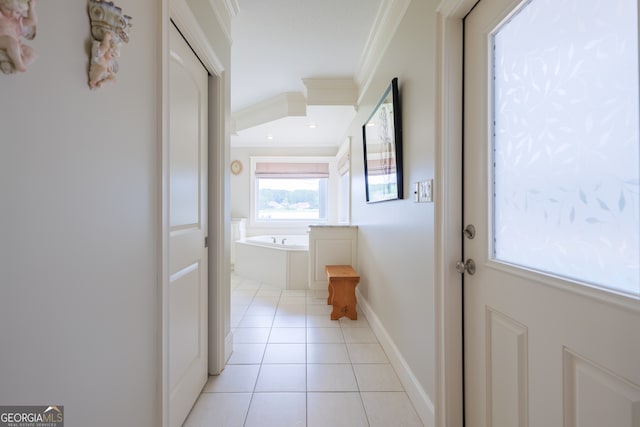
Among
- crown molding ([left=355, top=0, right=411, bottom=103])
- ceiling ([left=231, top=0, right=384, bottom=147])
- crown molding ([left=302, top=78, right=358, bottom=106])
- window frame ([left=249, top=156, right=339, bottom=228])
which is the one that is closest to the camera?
crown molding ([left=355, top=0, right=411, bottom=103])

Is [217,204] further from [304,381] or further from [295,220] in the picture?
[295,220]

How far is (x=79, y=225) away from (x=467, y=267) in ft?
4.33

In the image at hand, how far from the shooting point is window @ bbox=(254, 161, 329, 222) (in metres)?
5.40

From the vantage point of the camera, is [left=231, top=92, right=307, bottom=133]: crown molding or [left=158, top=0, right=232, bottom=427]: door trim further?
[left=231, top=92, right=307, bottom=133]: crown molding

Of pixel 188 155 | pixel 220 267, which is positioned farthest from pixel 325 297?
pixel 188 155

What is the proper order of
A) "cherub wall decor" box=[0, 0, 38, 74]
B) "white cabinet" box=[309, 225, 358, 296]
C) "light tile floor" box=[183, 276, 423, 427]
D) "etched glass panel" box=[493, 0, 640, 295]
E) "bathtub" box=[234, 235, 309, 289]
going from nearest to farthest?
1. "cherub wall decor" box=[0, 0, 38, 74]
2. "etched glass panel" box=[493, 0, 640, 295]
3. "light tile floor" box=[183, 276, 423, 427]
4. "white cabinet" box=[309, 225, 358, 296]
5. "bathtub" box=[234, 235, 309, 289]

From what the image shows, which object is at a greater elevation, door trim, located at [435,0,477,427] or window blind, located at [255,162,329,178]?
window blind, located at [255,162,329,178]

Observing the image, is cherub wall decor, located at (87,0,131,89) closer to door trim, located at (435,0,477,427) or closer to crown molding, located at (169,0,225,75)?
crown molding, located at (169,0,225,75)

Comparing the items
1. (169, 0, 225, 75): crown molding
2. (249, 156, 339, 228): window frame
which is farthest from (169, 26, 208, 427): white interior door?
(249, 156, 339, 228): window frame

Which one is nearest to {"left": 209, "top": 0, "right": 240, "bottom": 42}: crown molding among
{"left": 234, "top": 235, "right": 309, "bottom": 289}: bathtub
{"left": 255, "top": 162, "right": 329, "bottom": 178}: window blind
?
{"left": 234, "top": 235, "right": 309, "bottom": 289}: bathtub

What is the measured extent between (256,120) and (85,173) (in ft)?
11.4

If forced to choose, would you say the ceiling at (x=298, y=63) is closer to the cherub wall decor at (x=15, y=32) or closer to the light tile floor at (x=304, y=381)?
the cherub wall decor at (x=15, y=32)

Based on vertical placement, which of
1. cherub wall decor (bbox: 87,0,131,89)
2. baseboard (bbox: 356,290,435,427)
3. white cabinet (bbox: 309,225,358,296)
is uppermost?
cherub wall decor (bbox: 87,0,131,89)

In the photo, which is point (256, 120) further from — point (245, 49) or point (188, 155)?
point (188, 155)
